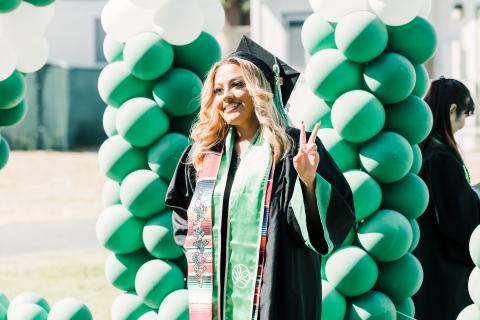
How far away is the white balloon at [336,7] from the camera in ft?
15.3

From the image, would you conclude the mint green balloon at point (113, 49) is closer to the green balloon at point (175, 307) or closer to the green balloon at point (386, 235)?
the green balloon at point (175, 307)

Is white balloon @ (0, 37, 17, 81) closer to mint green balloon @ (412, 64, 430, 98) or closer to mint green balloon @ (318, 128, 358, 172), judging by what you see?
mint green balloon @ (318, 128, 358, 172)

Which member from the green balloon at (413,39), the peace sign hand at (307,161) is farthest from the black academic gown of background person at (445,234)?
the peace sign hand at (307,161)

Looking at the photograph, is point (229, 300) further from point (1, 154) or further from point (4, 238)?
point (4, 238)

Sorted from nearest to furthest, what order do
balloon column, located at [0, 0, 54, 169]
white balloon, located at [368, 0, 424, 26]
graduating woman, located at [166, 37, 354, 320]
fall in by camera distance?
graduating woman, located at [166, 37, 354, 320] → white balloon, located at [368, 0, 424, 26] → balloon column, located at [0, 0, 54, 169]

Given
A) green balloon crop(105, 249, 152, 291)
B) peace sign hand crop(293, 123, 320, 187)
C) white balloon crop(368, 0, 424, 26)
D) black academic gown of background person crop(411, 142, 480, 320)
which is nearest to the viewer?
peace sign hand crop(293, 123, 320, 187)

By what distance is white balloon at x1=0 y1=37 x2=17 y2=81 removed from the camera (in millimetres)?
4590

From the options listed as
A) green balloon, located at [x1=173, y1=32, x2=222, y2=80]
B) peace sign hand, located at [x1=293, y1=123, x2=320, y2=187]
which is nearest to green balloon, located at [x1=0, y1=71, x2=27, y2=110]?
green balloon, located at [x1=173, y1=32, x2=222, y2=80]

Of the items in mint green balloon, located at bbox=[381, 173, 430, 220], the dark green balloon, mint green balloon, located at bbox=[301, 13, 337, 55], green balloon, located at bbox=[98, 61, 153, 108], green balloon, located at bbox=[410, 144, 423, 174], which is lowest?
mint green balloon, located at bbox=[381, 173, 430, 220]

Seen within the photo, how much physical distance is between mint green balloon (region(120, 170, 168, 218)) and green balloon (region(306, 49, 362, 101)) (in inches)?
38.1

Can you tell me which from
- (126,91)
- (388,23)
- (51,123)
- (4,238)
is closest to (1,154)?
(126,91)

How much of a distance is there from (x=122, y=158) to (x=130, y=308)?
81cm

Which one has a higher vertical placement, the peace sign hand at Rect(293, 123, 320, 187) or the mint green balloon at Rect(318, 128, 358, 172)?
the peace sign hand at Rect(293, 123, 320, 187)

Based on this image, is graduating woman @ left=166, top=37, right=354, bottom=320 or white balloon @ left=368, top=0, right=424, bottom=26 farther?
white balloon @ left=368, top=0, right=424, bottom=26
